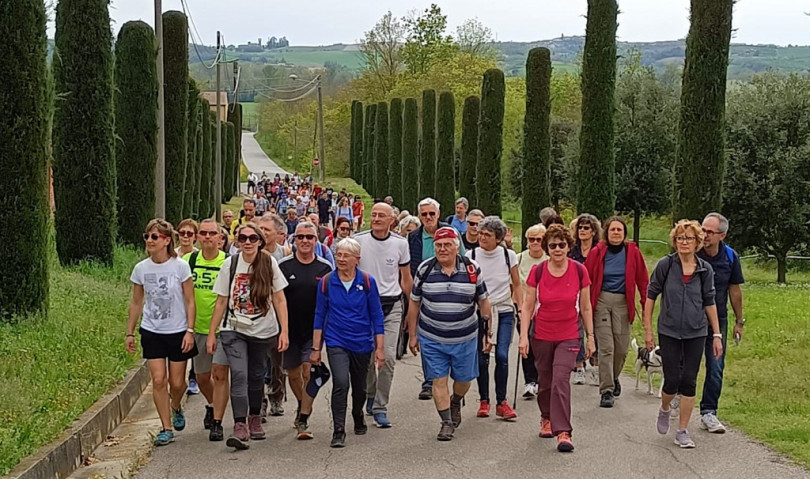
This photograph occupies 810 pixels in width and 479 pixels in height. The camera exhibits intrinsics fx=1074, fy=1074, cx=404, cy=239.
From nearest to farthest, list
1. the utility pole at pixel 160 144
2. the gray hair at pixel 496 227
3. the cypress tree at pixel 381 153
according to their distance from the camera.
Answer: the gray hair at pixel 496 227 → the utility pole at pixel 160 144 → the cypress tree at pixel 381 153

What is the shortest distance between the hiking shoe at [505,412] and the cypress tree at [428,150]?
1520 inches

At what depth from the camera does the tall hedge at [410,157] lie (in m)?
53.6

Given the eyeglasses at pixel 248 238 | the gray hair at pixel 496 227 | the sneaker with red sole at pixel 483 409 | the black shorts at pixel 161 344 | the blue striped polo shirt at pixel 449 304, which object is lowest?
the sneaker with red sole at pixel 483 409

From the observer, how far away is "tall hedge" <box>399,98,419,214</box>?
53562mm

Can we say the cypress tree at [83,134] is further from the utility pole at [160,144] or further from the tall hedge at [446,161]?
the tall hedge at [446,161]

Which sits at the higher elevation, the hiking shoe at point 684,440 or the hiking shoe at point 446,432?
the hiking shoe at point 684,440

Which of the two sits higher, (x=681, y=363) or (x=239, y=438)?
(x=681, y=363)

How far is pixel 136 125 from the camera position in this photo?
23.5 m

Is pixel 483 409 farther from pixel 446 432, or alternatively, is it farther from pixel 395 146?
pixel 395 146

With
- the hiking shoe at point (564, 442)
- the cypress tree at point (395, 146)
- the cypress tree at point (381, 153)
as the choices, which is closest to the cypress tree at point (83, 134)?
the hiking shoe at point (564, 442)

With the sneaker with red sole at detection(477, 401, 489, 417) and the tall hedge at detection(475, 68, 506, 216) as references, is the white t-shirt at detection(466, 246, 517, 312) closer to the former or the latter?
the sneaker with red sole at detection(477, 401, 489, 417)

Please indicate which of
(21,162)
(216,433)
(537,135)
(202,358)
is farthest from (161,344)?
(537,135)

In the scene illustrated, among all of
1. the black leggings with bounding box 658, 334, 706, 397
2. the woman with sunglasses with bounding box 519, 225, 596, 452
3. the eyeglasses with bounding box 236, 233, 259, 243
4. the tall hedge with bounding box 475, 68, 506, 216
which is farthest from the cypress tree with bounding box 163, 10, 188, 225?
the black leggings with bounding box 658, 334, 706, 397

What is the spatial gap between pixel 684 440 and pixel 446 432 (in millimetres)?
2053
